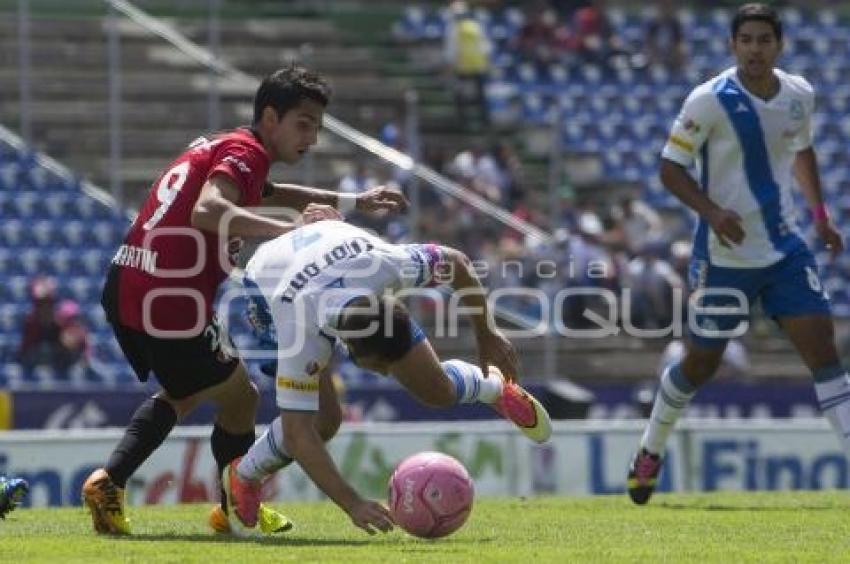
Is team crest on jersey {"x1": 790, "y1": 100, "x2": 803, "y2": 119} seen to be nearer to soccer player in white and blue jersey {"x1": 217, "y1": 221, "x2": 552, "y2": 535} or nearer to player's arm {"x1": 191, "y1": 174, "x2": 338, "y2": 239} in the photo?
soccer player in white and blue jersey {"x1": 217, "y1": 221, "x2": 552, "y2": 535}

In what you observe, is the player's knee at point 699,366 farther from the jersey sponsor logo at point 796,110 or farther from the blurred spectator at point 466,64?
the blurred spectator at point 466,64

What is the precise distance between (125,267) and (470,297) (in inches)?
62.1

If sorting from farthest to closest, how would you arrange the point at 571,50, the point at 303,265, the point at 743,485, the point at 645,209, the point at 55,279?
1. the point at 571,50
2. the point at 645,209
3. the point at 55,279
4. the point at 743,485
5. the point at 303,265

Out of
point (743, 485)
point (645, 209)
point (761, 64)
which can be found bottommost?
point (743, 485)

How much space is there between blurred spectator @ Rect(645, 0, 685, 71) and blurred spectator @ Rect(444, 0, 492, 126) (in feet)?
8.30

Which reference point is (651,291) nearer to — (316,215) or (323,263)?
(316,215)

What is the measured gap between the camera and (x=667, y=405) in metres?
12.3

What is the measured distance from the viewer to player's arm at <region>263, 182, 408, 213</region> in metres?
10.6

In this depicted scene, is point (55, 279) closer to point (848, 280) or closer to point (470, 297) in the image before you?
point (848, 280)

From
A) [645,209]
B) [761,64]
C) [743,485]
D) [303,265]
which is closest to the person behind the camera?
[303,265]

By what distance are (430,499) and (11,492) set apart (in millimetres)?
2046

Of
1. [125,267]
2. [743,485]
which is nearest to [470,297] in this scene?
[125,267]

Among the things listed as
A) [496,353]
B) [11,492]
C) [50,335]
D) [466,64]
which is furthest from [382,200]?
[466,64]

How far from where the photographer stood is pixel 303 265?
9383mm
